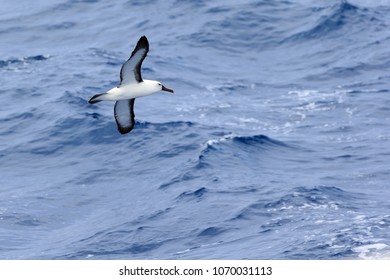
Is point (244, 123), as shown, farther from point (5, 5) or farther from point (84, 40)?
point (5, 5)

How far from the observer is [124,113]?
36531 millimetres

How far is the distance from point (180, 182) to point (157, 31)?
20.6 meters

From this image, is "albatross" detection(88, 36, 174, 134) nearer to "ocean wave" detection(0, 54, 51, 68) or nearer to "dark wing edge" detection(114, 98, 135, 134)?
"dark wing edge" detection(114, 98, 135, 134)

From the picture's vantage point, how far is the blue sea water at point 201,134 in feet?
141

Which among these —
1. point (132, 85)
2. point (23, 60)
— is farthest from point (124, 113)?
point (23, 60)

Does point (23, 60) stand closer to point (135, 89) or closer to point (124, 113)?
point (124, 113)

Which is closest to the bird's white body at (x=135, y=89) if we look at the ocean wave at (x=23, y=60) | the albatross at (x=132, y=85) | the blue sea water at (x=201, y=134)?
the albatross at (x=132, y=85)

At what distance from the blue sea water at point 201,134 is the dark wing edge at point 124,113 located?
5989 mm

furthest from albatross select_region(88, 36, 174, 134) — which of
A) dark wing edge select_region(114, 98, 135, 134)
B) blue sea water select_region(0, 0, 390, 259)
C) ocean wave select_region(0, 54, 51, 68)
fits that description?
ocean wave select_region(0, 54, 51, 68)

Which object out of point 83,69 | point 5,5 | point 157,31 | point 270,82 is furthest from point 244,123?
point 5,5

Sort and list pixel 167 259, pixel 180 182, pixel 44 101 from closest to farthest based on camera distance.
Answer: pixel 167 259, pixel 180 182, pixel 44 101

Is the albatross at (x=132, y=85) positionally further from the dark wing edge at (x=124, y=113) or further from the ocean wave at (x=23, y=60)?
the ocean wave at (x=23, y=60)

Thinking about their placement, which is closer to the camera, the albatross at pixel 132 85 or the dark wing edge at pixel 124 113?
the albatross at pixel 132 85

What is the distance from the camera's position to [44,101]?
180ft
